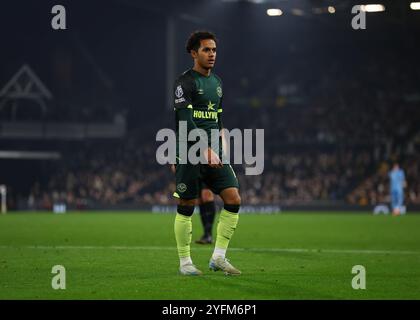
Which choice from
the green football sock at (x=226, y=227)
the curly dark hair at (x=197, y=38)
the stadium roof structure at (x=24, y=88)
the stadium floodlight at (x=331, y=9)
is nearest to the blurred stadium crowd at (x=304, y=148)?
the stadium roof structure at (x=24, y=88)

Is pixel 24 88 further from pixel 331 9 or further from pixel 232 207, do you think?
pixel 232 207

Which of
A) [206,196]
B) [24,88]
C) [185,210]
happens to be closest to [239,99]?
[24,88]

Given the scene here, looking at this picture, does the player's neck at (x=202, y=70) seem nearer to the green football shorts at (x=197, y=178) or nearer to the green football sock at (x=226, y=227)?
the green football shorts at (x=197, y=178)

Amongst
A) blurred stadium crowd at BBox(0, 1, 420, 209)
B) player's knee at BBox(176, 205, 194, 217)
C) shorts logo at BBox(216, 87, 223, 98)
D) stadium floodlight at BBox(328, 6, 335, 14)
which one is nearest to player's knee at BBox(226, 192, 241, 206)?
player's knee at BBox(176, 205, 194, 217)

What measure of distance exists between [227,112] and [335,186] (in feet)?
31.2

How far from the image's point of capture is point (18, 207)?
44.2 meters

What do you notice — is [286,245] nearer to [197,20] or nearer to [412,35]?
[197,20]

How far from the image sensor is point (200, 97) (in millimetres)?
10898

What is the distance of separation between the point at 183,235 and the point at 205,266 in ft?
4.00

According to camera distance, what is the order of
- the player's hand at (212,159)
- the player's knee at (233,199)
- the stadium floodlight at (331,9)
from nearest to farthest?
1. the player's hand at (212,159)
2. the player's knee at (233,199)
3. the stadium floodlight at (331,9)

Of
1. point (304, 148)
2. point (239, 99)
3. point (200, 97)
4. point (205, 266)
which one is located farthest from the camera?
point (239, 99)

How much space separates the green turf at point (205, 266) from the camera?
355 inches

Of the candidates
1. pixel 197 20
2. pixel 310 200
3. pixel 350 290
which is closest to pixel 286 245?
pixel 350 290

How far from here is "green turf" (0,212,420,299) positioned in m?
A: 9.02
